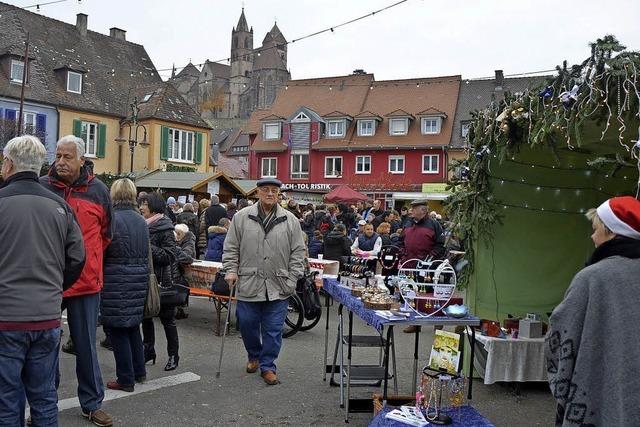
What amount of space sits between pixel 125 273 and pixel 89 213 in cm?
73

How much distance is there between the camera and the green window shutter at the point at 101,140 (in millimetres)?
28666

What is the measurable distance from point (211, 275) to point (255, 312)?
8.19 feet

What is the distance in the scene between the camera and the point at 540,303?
6441mm

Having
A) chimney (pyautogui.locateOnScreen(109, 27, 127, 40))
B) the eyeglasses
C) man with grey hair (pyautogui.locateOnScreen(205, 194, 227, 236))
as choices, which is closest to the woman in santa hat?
the eyeglasses

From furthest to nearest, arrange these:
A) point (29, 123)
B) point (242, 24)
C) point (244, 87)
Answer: point (242, 24), point (244, 87), point (29, 123)

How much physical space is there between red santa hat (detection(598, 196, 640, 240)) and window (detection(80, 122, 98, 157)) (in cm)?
2804

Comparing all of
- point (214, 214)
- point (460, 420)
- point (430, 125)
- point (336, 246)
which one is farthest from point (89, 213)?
point (430, 125)

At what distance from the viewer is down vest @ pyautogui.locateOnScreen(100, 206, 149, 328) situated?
189 inches

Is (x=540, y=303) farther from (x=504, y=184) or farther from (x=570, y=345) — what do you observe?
(x=570, y=345)

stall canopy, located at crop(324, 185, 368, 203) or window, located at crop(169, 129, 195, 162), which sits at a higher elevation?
window, located at crop(169, 129, 195, 162)

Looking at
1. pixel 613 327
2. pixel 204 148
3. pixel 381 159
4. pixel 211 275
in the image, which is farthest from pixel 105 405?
pixel 381 159

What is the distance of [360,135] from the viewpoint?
3841 centimetres

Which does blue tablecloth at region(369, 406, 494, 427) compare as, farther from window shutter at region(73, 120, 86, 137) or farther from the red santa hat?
window shutter at region(73, 120, 86, 137)

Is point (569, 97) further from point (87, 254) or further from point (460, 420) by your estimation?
point (87, 254)
